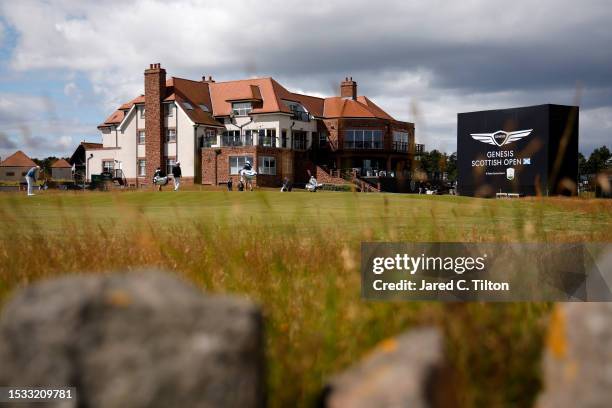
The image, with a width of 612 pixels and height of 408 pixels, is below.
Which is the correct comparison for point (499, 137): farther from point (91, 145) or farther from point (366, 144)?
point (91, 145)

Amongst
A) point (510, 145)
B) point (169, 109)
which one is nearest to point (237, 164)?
point (169, 109)

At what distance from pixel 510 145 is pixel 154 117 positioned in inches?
1494

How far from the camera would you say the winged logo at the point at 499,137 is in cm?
3703

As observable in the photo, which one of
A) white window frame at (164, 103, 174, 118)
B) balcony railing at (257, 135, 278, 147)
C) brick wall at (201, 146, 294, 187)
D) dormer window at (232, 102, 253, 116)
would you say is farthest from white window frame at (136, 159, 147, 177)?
balcony railing at (257, 135, 278, 147)

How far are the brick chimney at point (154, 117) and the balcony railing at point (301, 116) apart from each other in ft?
43.1

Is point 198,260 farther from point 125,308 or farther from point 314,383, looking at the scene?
point 125,308

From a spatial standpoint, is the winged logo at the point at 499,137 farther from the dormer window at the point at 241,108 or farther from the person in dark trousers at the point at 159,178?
the dormer window at the point at 241,108

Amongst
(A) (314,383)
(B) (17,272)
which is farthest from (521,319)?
(B) (17,272)

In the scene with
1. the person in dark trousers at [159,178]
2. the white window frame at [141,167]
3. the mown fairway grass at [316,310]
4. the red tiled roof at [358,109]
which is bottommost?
the mown fairway grass at [316,310]

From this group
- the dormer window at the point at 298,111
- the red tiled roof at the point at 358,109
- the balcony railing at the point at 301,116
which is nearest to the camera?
the balcony railing at the point at 301,116

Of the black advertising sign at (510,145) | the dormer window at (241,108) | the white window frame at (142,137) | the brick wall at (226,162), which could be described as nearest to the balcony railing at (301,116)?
the dormer window at (241,108)

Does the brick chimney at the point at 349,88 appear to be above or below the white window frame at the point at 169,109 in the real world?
above

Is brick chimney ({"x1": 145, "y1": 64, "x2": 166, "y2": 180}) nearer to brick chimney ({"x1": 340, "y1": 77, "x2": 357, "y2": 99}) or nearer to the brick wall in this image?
the brick wall

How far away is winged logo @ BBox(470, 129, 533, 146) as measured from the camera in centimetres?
3703
